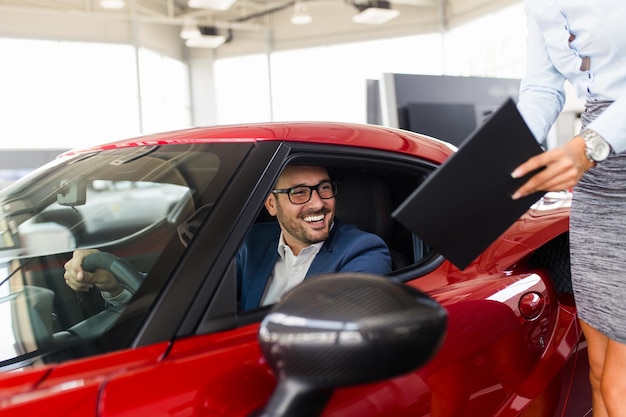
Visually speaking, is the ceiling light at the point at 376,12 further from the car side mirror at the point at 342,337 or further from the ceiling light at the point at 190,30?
the car side mirror at the point at 342,337

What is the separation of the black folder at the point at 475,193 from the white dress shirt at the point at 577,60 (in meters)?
0.21

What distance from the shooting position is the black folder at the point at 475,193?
903mm

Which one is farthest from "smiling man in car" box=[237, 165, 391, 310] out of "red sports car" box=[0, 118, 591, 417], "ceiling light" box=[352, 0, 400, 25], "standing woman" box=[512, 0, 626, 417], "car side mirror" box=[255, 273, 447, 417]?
"ceiling light" box=[352, 0, 400, 25]

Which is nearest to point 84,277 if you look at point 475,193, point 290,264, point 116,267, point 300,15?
point 116,267

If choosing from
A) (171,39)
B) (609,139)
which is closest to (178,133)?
(609,139)

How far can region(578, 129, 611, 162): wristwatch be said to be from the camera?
102cm

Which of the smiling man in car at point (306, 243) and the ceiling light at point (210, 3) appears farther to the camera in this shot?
the ceiling light at point (210, 3)

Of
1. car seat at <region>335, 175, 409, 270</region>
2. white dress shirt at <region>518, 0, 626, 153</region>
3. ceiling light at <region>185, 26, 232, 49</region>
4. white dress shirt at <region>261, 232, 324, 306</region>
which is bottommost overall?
white dress shirt at <region>261, 232, 324, 306</region>

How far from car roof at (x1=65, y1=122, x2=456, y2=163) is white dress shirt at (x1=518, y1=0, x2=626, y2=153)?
0.28 metres

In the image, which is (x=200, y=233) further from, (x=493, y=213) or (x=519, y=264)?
(x=519, y=264)

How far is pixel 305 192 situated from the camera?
61.7 inches

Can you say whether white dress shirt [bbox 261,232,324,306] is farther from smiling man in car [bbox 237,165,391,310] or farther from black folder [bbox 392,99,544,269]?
black folder [bbox 392,99,544,269]

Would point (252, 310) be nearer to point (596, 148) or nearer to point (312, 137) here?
point (312, 137)

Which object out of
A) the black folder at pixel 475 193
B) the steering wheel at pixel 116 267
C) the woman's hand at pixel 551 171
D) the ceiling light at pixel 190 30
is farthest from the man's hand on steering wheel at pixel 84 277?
the ceiling light at pixel 190 30
